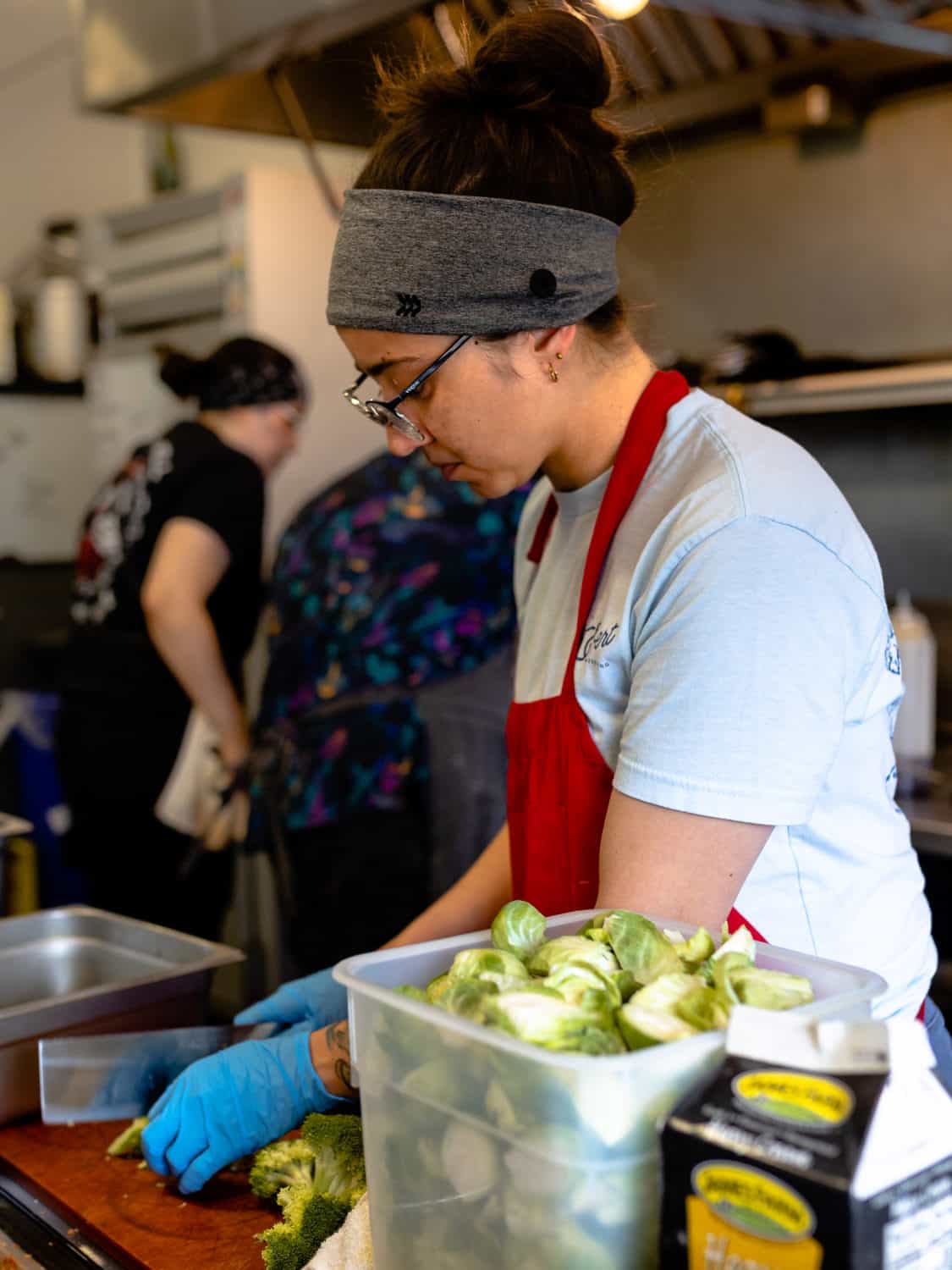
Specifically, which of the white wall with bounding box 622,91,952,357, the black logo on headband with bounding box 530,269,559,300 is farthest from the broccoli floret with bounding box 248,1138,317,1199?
the white wall with bounding box 622,91,952,357

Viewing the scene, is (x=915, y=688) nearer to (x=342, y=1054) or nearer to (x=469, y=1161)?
(x=342, y=1054)

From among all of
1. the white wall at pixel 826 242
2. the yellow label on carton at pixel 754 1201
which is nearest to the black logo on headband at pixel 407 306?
the yellow label on carton at pixel 754 1201

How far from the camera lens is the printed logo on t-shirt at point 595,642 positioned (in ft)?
3.47

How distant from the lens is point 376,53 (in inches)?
69.3

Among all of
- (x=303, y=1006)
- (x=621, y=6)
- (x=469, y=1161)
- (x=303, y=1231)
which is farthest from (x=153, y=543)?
(x=469, y=1161)

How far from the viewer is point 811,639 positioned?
940mm

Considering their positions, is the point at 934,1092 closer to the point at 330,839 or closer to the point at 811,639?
the point at 811,639

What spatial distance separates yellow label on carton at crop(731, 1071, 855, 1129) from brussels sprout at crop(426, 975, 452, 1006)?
0.56 feet

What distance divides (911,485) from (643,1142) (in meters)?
2.16

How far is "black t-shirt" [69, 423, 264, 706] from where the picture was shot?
8.75ft

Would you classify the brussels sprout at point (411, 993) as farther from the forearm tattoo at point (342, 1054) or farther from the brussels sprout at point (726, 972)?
the forearm tattoo at point (342, 1054)

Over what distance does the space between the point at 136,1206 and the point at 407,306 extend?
74 cm

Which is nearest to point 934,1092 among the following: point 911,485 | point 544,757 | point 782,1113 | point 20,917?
point 782,1113

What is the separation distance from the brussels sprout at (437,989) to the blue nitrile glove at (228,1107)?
15.6 inches
